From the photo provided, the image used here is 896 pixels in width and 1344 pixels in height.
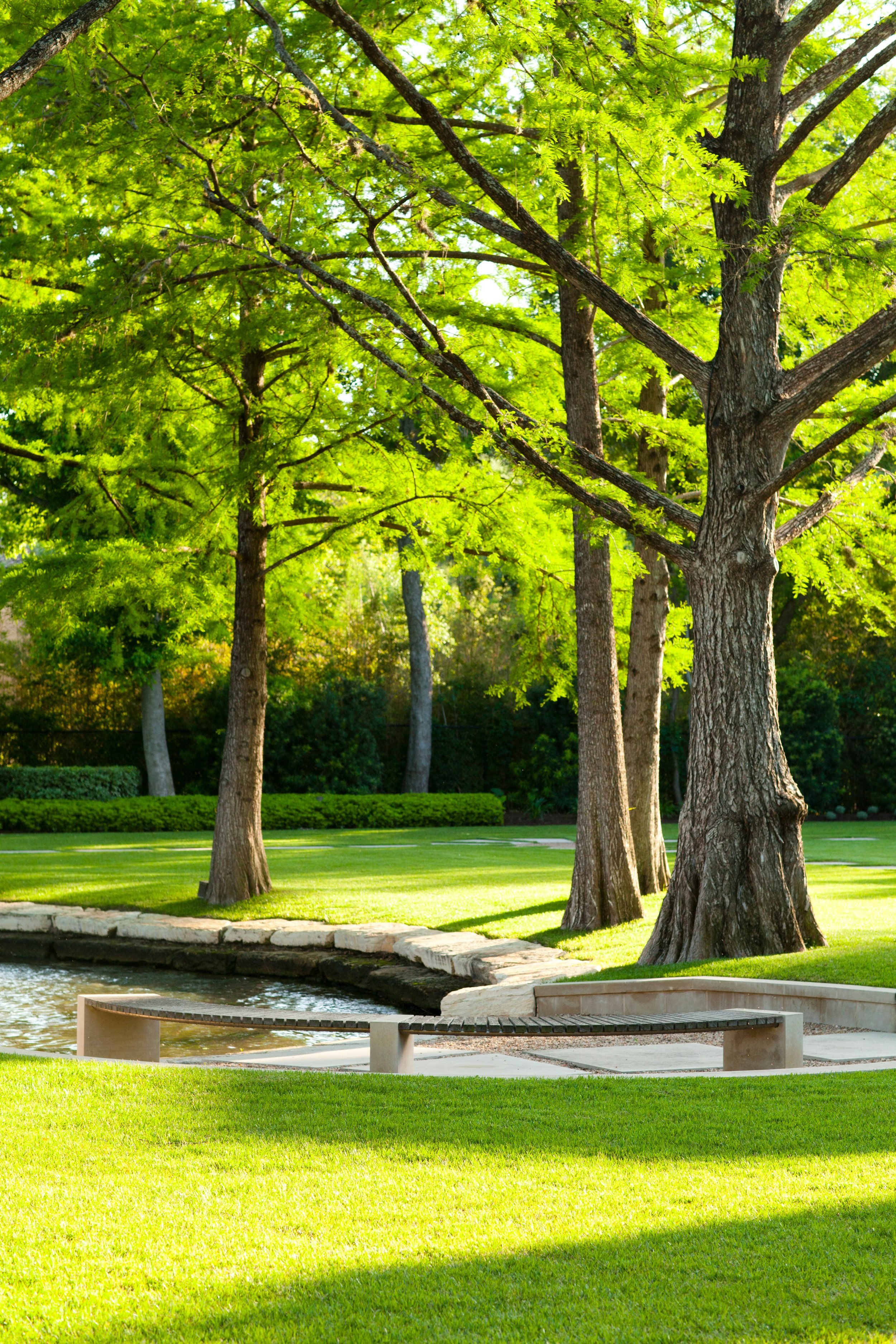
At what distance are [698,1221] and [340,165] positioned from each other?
7.78m

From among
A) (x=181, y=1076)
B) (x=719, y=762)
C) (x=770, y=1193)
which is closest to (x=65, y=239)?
(x=719, y=762)

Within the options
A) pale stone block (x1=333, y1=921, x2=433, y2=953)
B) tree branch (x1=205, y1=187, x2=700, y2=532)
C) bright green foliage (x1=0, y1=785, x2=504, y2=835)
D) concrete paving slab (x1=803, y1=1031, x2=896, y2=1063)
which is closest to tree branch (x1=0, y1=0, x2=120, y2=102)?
tree branch (x1=205, y1=187, x2=700, y2=532)

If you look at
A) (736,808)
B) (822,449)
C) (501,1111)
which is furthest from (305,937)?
(501,1111)

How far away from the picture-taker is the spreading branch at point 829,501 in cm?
945

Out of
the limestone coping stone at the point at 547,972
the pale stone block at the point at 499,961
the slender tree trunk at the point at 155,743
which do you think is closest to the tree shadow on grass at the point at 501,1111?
the limestone coping stone at the point at 547,972

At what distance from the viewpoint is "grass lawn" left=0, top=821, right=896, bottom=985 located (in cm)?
903

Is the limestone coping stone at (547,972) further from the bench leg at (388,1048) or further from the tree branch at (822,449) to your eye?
the tree branch at (822,449)

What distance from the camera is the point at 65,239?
11.4 metres

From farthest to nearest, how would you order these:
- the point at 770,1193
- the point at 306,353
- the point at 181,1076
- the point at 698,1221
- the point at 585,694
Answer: the point at 306,353, the point at 585,694, the point at 181,1076, the point at 770,1193, the point at 698,1221

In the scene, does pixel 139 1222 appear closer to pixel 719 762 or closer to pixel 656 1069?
pixel 656 1069

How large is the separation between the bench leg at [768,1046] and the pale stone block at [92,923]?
7750mm

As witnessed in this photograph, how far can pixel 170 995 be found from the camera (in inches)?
404

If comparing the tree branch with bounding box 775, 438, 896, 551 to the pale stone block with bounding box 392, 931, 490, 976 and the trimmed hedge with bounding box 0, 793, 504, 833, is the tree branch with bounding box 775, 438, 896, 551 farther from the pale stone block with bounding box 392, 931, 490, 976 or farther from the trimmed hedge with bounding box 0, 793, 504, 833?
the trimmed hedge with bounding box 0, 793, 504, 833

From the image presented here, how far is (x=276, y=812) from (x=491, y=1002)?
18.1m
